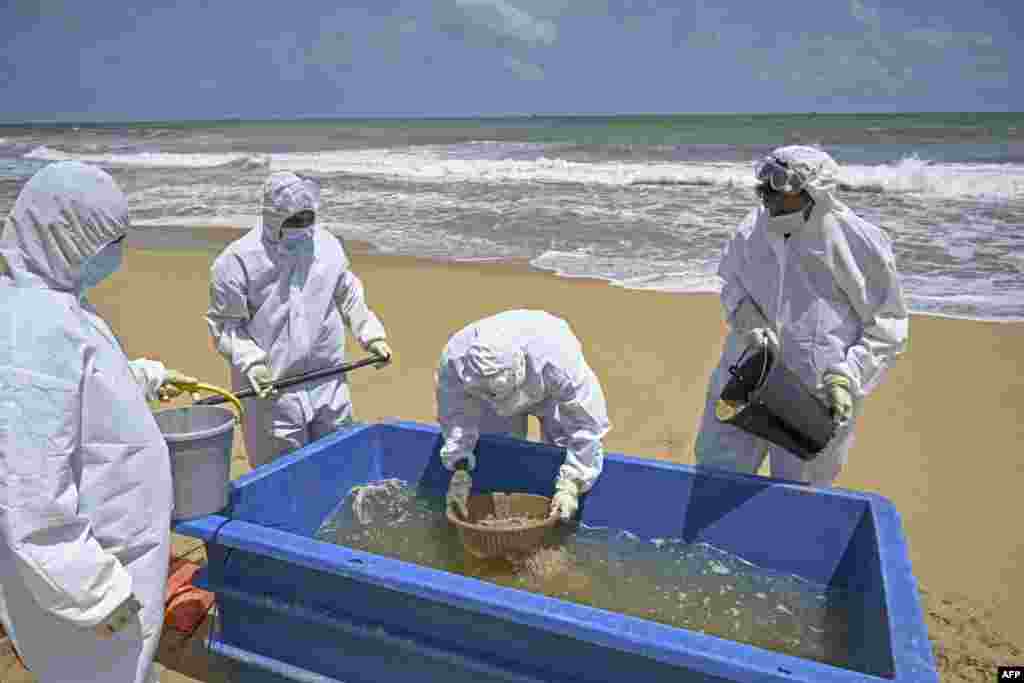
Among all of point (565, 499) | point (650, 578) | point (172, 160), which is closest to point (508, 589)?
point (565, 499)

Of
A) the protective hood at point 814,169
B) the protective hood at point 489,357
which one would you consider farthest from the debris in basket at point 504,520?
the protective hood at point 814,169

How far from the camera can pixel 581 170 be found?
17672mm

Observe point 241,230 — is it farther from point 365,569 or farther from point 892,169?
point 892,169

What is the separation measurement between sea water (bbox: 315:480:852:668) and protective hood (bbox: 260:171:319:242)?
48.8 inches

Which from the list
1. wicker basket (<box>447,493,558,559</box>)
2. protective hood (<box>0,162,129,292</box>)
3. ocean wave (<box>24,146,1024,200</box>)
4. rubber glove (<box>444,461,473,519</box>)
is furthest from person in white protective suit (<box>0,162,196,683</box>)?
ocean wave (<box>24,146,1024,200</box>)

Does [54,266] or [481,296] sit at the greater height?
[54,266]

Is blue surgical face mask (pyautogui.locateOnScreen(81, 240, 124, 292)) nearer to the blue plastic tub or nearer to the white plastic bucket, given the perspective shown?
the white plastic bucket

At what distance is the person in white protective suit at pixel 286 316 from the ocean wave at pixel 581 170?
1180 cm

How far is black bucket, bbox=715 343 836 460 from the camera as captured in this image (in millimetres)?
2492

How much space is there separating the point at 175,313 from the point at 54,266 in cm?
606

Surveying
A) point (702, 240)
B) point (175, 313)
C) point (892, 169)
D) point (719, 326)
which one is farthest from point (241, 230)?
point (892, 169)

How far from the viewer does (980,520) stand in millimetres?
3691

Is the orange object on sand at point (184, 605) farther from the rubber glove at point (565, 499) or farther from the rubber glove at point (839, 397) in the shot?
the rubber glove at point (839, 397)

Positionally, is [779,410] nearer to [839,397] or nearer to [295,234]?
[839,397]
